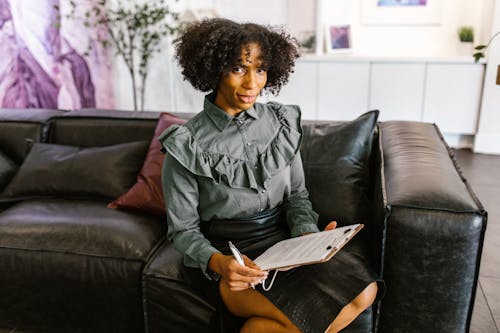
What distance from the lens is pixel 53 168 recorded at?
206cm

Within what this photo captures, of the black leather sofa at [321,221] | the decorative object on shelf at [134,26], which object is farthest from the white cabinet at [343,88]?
the black leather sofa at [321,221]

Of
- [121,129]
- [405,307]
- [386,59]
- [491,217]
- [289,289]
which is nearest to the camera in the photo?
[289,289]

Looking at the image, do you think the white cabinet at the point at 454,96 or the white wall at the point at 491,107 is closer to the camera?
the white wall at the point at 491,107

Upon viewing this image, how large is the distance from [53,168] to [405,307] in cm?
150

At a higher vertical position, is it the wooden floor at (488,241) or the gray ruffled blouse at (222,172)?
the gray ruffled blouse at (222,172)

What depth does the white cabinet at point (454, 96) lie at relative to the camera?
13.9 ft

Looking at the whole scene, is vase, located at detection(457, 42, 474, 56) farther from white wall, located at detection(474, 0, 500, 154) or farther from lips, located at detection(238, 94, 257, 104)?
lips, located at detection(238, 94, 257, 104)

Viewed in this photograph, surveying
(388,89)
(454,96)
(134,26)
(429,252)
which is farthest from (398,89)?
(429,252)

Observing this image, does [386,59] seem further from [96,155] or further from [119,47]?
[96,155]

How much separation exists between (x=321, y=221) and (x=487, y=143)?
3.18 m

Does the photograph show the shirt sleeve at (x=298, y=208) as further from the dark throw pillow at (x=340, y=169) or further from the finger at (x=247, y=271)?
the finger at (x=247, y=271)

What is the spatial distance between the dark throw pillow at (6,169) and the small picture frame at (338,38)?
10.5 feet

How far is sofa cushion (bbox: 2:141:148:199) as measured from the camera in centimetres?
201

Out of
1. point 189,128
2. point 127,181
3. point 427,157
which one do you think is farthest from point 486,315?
point 127,181
